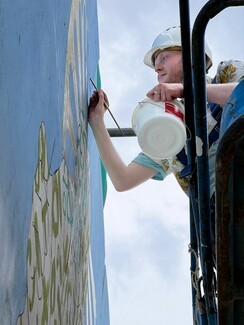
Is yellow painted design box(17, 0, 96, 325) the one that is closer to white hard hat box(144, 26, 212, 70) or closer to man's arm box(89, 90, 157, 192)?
man's arm box(89, 90, 157, 192)

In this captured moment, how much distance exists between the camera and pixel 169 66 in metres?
4.24

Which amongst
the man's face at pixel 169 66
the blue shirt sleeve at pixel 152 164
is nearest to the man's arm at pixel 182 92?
the man's face at pixel 169 66

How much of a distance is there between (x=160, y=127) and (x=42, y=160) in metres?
0.89

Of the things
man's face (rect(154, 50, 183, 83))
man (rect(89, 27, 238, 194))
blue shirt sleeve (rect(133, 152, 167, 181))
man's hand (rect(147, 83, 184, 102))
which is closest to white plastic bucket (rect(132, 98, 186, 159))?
man's hand (rect(147, 83, 184, 102))

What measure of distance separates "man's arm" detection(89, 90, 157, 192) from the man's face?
0.53m

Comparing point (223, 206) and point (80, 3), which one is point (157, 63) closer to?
point (80, 3)

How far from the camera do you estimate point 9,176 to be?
2037 millimetres

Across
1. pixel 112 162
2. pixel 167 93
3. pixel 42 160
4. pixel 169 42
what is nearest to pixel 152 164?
pixel 112 162

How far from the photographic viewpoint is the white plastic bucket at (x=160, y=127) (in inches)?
133

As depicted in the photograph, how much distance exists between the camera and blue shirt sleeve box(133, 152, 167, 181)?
458 cm

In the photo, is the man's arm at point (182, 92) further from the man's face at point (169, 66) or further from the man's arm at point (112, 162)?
the man's arm at point (112, 162)

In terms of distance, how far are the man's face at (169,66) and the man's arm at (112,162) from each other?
53 centimetres

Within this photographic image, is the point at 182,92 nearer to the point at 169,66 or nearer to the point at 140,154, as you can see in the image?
the point at 169,66

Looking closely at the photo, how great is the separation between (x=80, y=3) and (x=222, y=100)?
4.92ft
